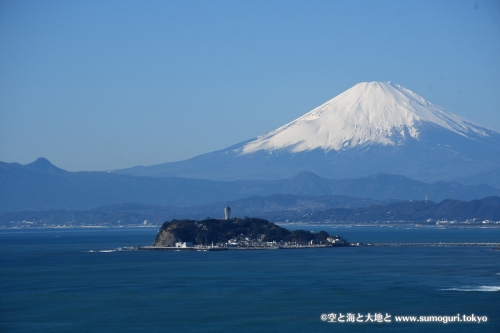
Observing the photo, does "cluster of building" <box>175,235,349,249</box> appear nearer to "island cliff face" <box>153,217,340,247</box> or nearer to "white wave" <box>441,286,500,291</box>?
"island cliff face" <box>153,217,340,247</box>

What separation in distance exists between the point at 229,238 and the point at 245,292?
4348cm

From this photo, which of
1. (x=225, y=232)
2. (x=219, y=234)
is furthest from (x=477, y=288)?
(x=225, y=232)

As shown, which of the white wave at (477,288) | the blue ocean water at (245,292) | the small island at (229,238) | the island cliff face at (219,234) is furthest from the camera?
the island cliff face at (219,234)

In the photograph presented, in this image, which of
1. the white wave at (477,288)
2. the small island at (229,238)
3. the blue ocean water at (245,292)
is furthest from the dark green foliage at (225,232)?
the white wave at (477,288)

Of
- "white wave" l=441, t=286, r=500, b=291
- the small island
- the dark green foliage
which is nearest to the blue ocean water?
"white wave" l=441, t=286, r=500, b=291

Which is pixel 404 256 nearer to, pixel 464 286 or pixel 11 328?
pixel 464 286

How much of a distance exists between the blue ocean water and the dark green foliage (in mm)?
17014

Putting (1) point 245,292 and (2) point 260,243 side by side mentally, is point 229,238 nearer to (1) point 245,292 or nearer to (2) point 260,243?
(2) point 260,243

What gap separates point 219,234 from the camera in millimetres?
91125

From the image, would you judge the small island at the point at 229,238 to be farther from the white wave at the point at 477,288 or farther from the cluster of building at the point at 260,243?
the white wave at the point at 477,288

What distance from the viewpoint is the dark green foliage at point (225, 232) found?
89.8 m

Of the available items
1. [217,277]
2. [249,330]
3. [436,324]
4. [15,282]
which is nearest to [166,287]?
[217,277]

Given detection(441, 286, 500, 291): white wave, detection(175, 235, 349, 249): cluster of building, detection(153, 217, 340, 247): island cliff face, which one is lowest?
detection(441, 286, 500, 291): white wave

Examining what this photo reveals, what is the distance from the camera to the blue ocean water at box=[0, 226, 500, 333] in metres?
38.2
